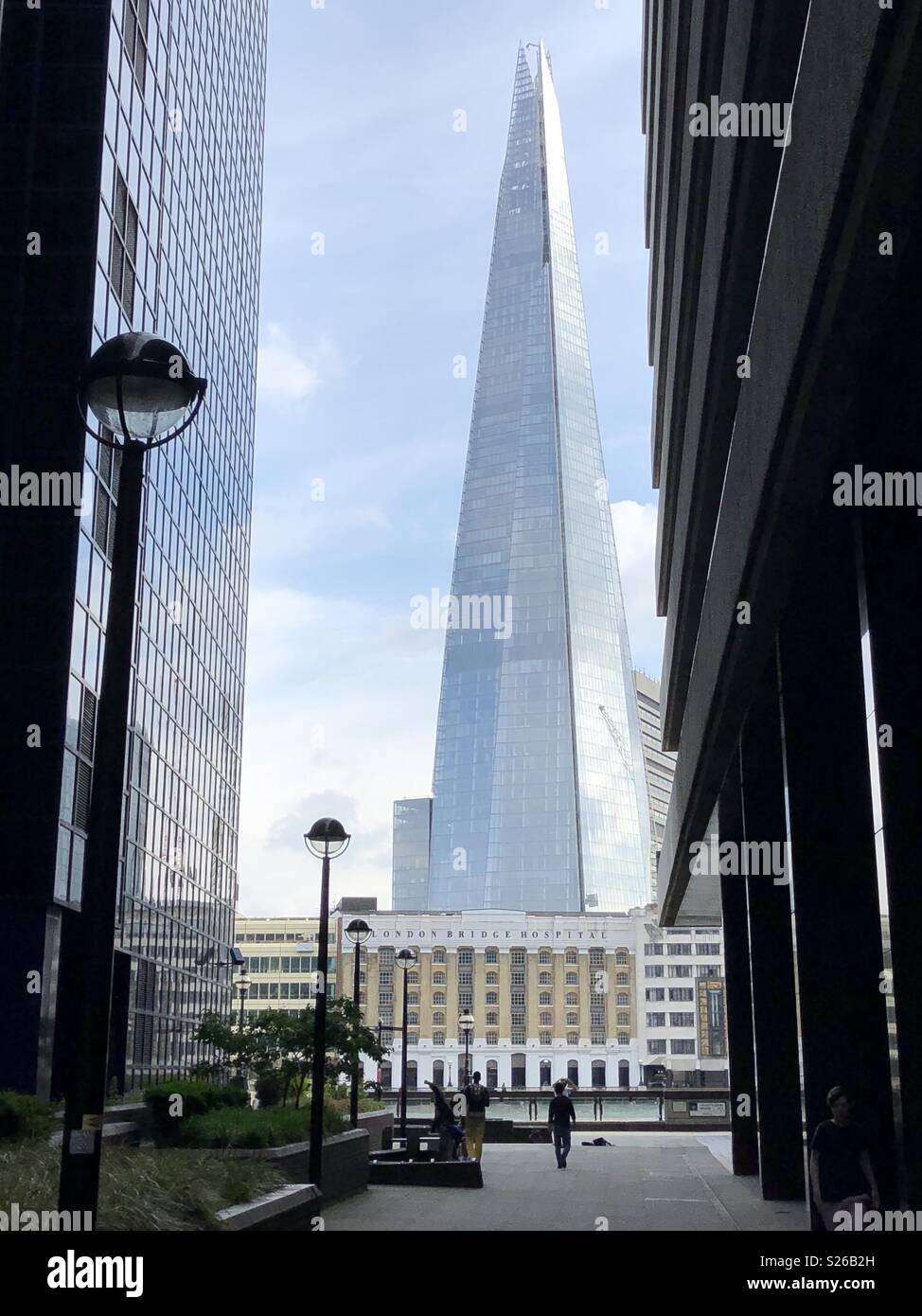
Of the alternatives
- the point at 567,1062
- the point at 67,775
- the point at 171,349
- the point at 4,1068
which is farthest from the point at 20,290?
the point at 567,1062

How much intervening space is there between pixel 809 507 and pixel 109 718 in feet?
20.0

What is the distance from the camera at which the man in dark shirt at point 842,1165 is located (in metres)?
11.5

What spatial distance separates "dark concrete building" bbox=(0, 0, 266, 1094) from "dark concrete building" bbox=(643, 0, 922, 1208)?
13.8m

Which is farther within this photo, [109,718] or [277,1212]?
[277,1212]

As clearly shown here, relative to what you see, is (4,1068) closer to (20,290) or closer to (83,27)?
(20,290)

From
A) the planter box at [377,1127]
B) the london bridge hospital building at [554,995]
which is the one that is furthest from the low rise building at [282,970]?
the planter box at [377,1127]

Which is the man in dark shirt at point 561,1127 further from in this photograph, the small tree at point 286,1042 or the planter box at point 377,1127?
the small tree at point 286,1042

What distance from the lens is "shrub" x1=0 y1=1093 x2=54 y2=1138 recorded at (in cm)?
1603

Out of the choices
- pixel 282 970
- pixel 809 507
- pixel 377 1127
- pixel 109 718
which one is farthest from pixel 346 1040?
pixel 282 970

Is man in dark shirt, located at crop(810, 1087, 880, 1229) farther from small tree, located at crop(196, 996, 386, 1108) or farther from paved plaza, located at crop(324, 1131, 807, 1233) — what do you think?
small tree, located at crop(196, 996, 386, 1108)

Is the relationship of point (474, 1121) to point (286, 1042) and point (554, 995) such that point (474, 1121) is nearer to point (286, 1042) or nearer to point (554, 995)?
point (286, 1042)

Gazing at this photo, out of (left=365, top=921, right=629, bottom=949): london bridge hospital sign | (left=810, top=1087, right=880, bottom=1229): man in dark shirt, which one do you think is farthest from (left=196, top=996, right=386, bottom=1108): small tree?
(left=365, top=921, right=629, bottom=949): london bridge hospital sign

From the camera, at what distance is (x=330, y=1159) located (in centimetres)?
2033

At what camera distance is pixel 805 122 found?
8.92 metres
